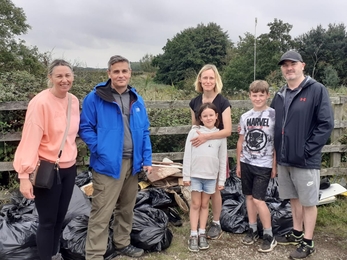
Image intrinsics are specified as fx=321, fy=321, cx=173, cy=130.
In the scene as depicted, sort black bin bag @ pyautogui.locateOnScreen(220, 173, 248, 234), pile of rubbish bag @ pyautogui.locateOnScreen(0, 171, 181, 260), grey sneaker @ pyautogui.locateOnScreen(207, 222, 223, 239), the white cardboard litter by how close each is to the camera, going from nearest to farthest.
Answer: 1. pile of rubbish bag @ pyautogui.locateOnScreen(0, 171, 181, 260)
2. grey sneaker @ pyautogui.locateOnScreen(207, 222, 223, 239)
3. black bin bag @ pyautogui.locateOnScreen(220, 173, 248, 234)
4. the white cardboard litter

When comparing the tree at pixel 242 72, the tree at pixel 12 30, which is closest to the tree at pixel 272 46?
the tree at pixel 242 72

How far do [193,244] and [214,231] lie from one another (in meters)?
0.37

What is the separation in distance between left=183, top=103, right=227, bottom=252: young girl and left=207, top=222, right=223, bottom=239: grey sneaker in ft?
0.67

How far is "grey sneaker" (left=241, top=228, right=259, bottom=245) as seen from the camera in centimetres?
353

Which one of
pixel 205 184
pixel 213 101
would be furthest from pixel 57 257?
pixel 213 101

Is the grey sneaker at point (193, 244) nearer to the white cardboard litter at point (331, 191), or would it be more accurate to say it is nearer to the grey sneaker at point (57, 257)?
the grey sneaker at point (57, 257)

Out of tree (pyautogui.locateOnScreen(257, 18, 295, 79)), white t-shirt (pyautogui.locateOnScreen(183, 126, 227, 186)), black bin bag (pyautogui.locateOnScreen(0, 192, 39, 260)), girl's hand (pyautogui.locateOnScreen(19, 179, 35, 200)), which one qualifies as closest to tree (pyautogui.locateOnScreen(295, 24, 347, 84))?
tree (pyautogui.locateOnScreen(257, 18, 295, 79))

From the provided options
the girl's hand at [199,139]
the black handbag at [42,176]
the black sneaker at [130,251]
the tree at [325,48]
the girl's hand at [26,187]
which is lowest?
the black sneaker at [130,251]

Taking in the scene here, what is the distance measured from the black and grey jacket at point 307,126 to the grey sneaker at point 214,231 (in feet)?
3.74

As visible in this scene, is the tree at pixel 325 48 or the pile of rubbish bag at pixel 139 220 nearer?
the pile of rubbish bag at pixel 139 220

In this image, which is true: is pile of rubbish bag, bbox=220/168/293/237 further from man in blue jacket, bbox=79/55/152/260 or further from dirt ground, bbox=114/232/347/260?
man in blue jacket, bbox=79/55/152/260

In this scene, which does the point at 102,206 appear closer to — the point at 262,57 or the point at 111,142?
the point at 111,142

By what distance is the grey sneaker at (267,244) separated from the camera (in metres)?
3.37

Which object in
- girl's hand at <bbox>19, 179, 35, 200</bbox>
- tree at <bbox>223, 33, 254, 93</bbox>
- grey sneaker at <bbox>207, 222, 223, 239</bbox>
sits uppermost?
tree at <bbox>223, 33, 254, 93</bbox>
